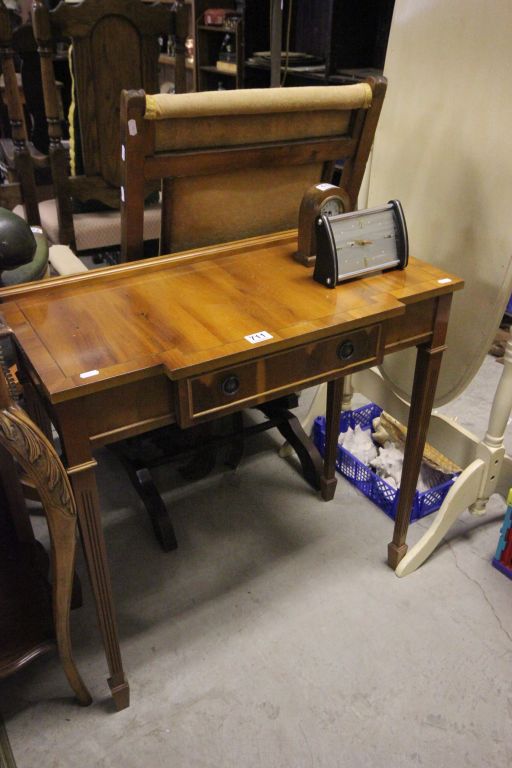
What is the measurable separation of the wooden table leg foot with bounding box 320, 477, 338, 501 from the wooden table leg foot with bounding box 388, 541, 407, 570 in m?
0.29

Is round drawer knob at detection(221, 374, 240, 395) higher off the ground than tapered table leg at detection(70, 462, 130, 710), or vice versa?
round drawer knob at detection(221, 374, 240, 395)

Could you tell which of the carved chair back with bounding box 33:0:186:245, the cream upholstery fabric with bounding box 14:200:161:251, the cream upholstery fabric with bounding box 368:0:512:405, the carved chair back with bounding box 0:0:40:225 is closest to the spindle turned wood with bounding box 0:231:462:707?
the cream upholstery fabric with bounding box 368:0:512:405

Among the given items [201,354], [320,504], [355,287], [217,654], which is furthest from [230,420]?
[201,354]

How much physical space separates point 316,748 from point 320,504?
0.75 meters

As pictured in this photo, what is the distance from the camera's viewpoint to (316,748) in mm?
1302

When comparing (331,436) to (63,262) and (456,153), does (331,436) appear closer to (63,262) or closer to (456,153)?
(456,153)

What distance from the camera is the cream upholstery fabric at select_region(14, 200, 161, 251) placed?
260 centimetres

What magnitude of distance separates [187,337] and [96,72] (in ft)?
5.14

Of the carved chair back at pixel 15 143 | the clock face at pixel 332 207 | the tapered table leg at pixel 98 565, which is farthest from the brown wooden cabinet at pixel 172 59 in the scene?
the tapered table leg at pixel 98 565

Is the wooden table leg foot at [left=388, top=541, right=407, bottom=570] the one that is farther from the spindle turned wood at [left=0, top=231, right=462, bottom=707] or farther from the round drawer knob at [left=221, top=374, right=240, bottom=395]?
the round drawer knob at [left=221, top=374, right=240, bottom=395]

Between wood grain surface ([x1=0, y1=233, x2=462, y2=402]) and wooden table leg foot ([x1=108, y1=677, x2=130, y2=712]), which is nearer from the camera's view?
wood grain surface ([x1=0, y1=233, x2=462, y2=402])

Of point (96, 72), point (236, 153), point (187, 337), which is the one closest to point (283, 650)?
point (187, 337)

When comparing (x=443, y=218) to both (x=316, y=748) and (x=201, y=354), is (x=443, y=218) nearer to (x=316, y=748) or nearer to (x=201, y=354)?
(x=201, y=354)

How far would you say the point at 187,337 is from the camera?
1.10 metres
